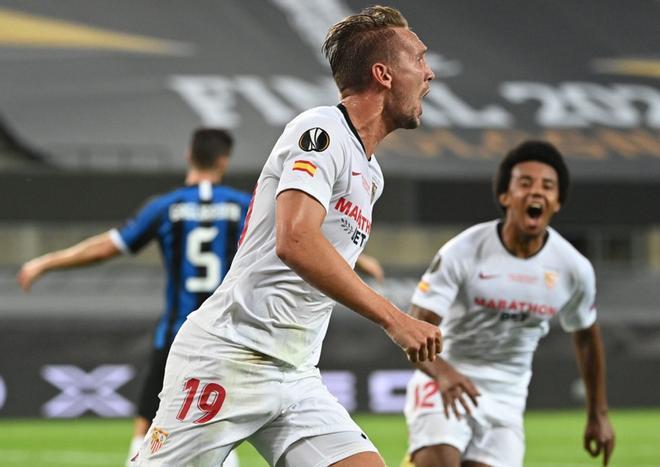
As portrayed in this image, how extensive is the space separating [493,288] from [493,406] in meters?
0.54

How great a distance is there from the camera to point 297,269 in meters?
4.08

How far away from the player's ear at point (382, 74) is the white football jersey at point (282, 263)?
0.15 m

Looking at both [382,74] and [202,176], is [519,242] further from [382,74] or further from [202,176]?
[202,176]

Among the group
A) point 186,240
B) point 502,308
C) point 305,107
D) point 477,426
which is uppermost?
point 305,107

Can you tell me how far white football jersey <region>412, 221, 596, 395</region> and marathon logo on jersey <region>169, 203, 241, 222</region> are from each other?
1.68m

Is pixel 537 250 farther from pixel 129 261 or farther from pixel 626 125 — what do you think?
pixel 626 125

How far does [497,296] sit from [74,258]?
2497mm

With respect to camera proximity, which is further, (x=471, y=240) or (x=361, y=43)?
(x=471, y=240)

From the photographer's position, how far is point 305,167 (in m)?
4.16

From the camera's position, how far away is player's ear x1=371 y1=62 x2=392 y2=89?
447 cm

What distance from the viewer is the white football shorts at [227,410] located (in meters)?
4.43

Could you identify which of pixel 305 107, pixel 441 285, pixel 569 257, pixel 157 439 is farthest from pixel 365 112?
pixel 305 107

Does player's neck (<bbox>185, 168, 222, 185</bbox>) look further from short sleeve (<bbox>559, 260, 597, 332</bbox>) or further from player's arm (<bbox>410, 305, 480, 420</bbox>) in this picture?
player's arm (<bbox>410, 305, 480, 420</bbox>)

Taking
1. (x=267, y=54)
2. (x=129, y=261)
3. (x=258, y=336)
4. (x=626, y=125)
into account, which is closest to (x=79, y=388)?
(x=129, y=261)
